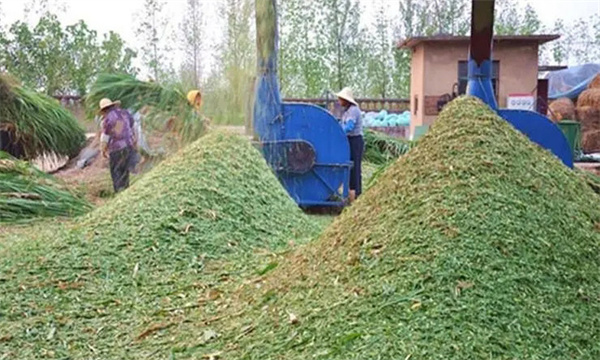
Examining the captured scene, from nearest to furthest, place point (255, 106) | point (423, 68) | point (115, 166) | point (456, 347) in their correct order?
point (456, 347), point (255, 106), point (115, 166), point (423, 68)

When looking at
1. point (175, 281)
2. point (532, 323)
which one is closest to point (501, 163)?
point (532, 323)

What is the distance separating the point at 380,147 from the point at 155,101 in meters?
3.74

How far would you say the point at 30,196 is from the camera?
604cm

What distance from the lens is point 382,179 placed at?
326 centimetres

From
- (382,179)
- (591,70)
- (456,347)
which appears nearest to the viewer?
(456,347)

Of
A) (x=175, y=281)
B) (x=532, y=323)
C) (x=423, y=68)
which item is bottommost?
(x=175, y=281)

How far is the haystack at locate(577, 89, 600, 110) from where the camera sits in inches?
535

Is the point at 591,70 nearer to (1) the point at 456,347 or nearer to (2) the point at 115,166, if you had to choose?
(2) the point at 115,166

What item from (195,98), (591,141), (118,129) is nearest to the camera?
(195,98)

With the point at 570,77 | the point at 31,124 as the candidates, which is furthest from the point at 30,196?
the point at 570,77

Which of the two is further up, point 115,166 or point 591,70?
point 591,70

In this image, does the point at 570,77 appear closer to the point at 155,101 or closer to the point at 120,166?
the point at 155,101

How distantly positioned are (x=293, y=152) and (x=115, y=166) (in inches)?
74.4

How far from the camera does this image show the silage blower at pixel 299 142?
590cm
